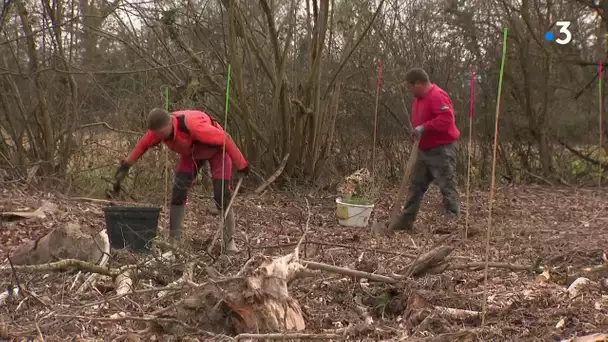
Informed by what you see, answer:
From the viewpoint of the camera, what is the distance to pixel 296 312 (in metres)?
3.72

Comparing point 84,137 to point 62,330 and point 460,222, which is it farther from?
point 62,330

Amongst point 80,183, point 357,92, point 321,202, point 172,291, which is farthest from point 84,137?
point 172,291

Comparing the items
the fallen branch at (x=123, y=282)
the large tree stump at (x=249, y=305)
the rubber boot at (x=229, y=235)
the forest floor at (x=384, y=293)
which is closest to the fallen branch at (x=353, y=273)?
the forest floor at (x=384, y=293)

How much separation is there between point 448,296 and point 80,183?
243 inches

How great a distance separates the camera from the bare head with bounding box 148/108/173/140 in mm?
5414

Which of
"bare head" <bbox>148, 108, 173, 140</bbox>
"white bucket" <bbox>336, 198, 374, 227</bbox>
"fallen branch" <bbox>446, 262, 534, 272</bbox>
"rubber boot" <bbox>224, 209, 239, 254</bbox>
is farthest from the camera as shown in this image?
"white bucket" <bbox>336, 198, 374, 227</bbox>

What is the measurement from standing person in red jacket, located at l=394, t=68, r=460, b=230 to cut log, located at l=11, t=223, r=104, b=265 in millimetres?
3420

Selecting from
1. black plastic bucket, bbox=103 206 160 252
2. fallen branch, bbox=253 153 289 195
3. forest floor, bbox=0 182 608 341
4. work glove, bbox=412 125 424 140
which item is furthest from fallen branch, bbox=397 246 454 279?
fallen branch, bbox=253 153 289 195

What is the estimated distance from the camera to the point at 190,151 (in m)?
5.85

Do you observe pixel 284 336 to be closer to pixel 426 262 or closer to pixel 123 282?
pixel 426 262

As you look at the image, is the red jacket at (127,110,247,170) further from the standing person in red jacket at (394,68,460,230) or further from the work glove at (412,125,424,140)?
the standing person in red jacket at (394,68,460,230)

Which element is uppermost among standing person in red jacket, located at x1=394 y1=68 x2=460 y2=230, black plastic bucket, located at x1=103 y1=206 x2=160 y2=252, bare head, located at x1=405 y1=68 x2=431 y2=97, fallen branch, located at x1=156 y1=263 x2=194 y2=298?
bare head, located at x1=405 y1=68 x2=431 y2=97

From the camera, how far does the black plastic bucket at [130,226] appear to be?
5.53 meters

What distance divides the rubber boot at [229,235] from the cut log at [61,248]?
1.01 m
